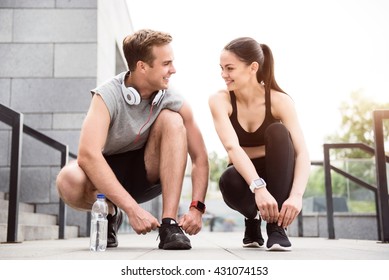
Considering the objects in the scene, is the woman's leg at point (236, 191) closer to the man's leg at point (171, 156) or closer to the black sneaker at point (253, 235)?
the black sneaker at point (253, 235)

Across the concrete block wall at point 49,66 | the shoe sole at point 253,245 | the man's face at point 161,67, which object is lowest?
the shoe sole at point 253,245

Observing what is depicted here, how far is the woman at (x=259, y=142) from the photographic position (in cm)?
154

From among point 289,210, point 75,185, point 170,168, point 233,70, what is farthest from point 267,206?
point 75,185

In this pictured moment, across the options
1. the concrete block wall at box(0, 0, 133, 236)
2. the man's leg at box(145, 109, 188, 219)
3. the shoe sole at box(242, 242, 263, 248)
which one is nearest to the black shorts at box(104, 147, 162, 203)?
the man's leg at box(145, 109, 188, 219)

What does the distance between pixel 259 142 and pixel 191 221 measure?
0.43 meters

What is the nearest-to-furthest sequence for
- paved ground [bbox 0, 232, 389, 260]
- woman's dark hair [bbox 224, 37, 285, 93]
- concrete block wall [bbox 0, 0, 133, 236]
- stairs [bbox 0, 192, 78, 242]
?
1. paved ground [bbox 0, 232, 389, 260]
2. woman's dark hair [bbox 224, 37, 285, 93]
3. stairs [bbox 0, 192, 78, 242]
4. concrete block wall [bbox 0, 0, 133, 236]

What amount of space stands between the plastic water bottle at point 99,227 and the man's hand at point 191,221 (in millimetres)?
Result: 278

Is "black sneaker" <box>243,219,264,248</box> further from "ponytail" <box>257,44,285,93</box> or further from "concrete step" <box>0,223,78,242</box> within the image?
"concrete step" <box>0,223,78,242</box>

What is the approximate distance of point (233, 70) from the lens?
1739 mm

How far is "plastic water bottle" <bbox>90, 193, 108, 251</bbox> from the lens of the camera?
1.62 meters

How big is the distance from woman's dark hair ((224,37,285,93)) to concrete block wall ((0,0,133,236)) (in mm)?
2556

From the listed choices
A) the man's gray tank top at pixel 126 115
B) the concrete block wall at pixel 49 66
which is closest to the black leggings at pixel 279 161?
the man's gray tank top at pixel 126 115

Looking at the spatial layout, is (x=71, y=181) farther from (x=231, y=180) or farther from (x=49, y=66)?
(x=49, y=66)
